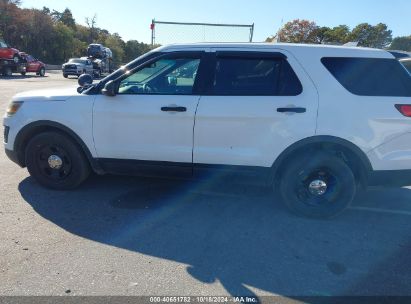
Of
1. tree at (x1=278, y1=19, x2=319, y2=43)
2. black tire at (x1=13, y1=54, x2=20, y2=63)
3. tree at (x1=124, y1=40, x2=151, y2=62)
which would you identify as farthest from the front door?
tree at (x1=278, y1=19, x2=319, y2=43)

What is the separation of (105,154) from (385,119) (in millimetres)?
3136

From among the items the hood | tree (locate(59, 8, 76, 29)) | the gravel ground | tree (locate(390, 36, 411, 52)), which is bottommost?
the gravel ground

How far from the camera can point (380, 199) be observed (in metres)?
4.89

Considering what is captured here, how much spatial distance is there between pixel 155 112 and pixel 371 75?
2360 millimetres

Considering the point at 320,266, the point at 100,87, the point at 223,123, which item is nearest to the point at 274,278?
the point at 320,266

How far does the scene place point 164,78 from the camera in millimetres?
4234

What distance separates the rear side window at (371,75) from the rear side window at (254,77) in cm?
43

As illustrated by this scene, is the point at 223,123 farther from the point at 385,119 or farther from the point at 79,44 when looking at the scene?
the point at 79,44

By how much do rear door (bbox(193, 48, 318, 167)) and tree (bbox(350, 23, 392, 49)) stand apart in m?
46.5

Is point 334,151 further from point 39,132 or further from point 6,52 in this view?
point 6,52

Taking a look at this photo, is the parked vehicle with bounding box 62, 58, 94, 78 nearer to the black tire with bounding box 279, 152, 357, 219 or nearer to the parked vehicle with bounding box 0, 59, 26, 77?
the parked vehicle with bounding box 0, 59, 26, 77

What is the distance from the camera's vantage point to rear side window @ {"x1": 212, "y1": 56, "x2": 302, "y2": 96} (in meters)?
4.00

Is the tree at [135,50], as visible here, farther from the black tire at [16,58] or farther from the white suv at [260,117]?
the white suv at [260,117]

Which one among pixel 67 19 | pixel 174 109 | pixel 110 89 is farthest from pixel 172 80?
pixel 67 19
